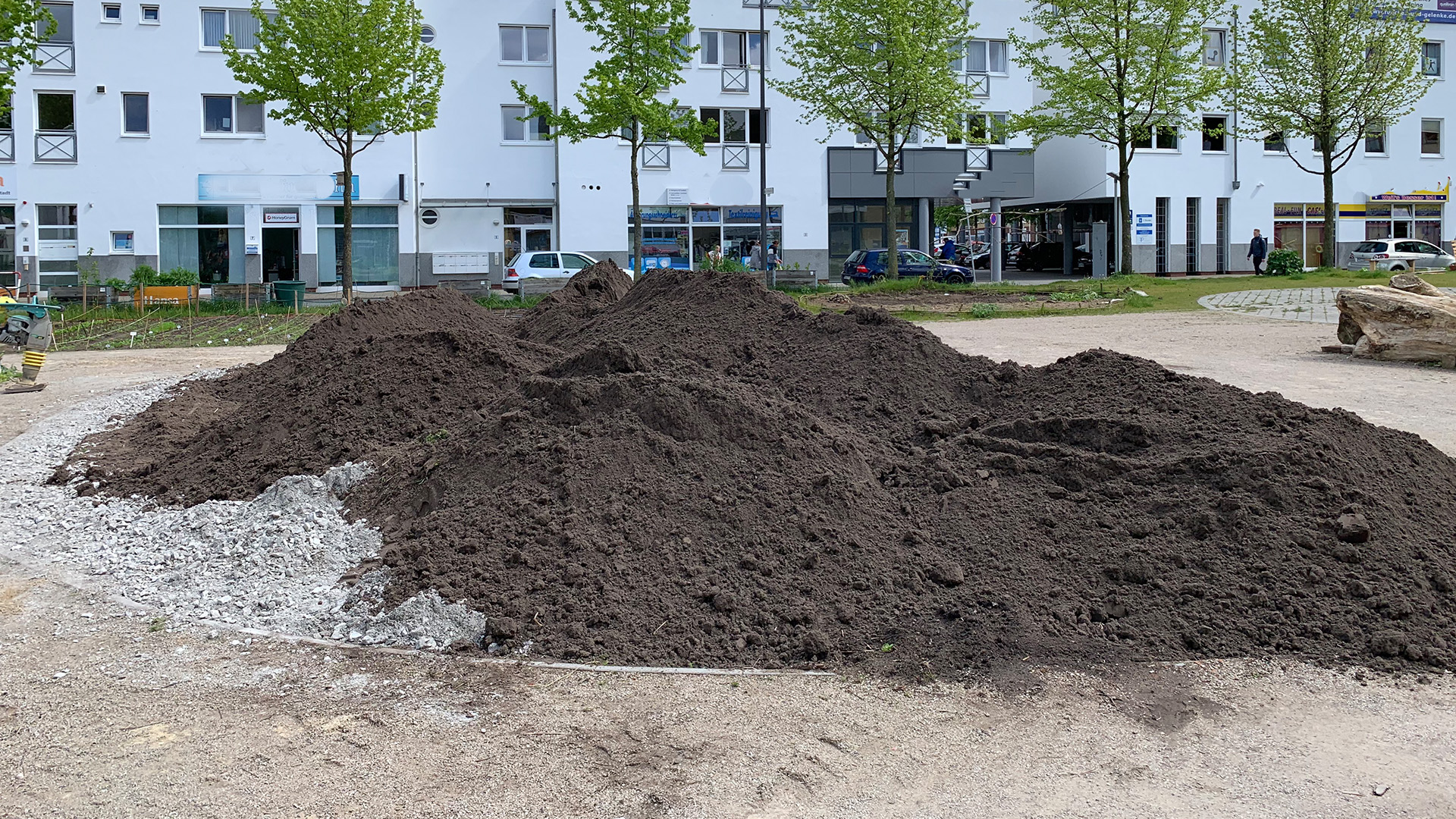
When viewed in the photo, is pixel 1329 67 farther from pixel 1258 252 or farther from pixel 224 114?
pixel 224 114

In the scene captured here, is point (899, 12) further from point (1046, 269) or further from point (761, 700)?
point (761, 700)

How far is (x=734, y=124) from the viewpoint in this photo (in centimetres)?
4341

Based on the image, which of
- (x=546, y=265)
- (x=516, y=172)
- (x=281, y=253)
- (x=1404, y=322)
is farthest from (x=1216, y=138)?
(x=1404, y=322)

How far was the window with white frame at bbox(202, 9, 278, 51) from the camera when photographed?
129ft

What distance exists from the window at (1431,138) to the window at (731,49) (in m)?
26.6

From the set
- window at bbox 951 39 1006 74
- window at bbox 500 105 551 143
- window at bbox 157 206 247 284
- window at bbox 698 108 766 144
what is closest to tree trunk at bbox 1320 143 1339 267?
window at bbox 951 39 1006 74

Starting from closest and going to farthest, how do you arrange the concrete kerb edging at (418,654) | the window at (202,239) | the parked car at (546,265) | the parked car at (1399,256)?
1. the concrete kerb edging at (418,654)
2. the parked car at (546,265)
3. the window at (202,239)
4. the parked car at (1399,256)

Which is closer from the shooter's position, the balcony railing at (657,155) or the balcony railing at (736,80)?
the balcony railing at (657,155)

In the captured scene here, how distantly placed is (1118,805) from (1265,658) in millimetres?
1548

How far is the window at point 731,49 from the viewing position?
1703 inches

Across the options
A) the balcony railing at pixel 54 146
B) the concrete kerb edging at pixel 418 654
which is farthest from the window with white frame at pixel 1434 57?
the concrete kerb edging at pixel 418 654

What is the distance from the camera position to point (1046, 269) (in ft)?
170

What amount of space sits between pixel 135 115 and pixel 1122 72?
1177 inches

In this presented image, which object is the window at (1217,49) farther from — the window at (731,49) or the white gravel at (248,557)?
the white gravel at (248,557)
